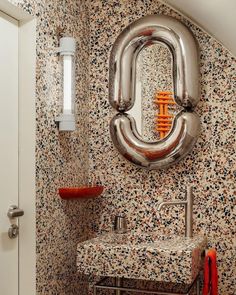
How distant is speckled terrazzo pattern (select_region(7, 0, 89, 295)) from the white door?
0.10 metres

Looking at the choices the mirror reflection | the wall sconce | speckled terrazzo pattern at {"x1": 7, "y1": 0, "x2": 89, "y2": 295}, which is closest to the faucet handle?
speckled terrazzo pattern at {"x1": 7, "y1": 0, "x2": 89, "y2": 295}

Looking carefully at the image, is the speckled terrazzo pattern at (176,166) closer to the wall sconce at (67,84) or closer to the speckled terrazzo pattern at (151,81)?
the speckled terrazzo pattern at (151,81)

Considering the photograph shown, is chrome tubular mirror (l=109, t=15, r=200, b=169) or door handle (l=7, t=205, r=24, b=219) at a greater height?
chrome tubular mirror (l=109, t=15, r=200, b=169)

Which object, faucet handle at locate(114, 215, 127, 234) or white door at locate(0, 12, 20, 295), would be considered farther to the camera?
faucet handle at locate(114, 215, 127, 234)

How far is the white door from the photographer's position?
189cm

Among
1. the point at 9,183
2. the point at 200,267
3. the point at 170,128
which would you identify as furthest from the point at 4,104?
the point at 200,267

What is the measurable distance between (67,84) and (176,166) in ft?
2.35

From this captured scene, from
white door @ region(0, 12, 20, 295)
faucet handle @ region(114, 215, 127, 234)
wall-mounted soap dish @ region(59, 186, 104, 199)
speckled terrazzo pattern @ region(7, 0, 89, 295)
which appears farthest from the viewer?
faucet handle @ region(114, 215, 127, 234)

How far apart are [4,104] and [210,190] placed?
1.12m

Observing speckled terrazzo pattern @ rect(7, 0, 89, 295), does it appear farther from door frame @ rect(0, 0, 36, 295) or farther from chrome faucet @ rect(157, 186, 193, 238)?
chrome faucet @ rect(157, 186, 193, 238)

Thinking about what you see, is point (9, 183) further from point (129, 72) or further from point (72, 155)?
point (129, 72)

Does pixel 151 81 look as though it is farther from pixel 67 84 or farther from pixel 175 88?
pixel 67 84

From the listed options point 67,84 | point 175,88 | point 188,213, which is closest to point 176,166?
point 188,213

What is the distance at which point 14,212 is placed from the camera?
1912mm
